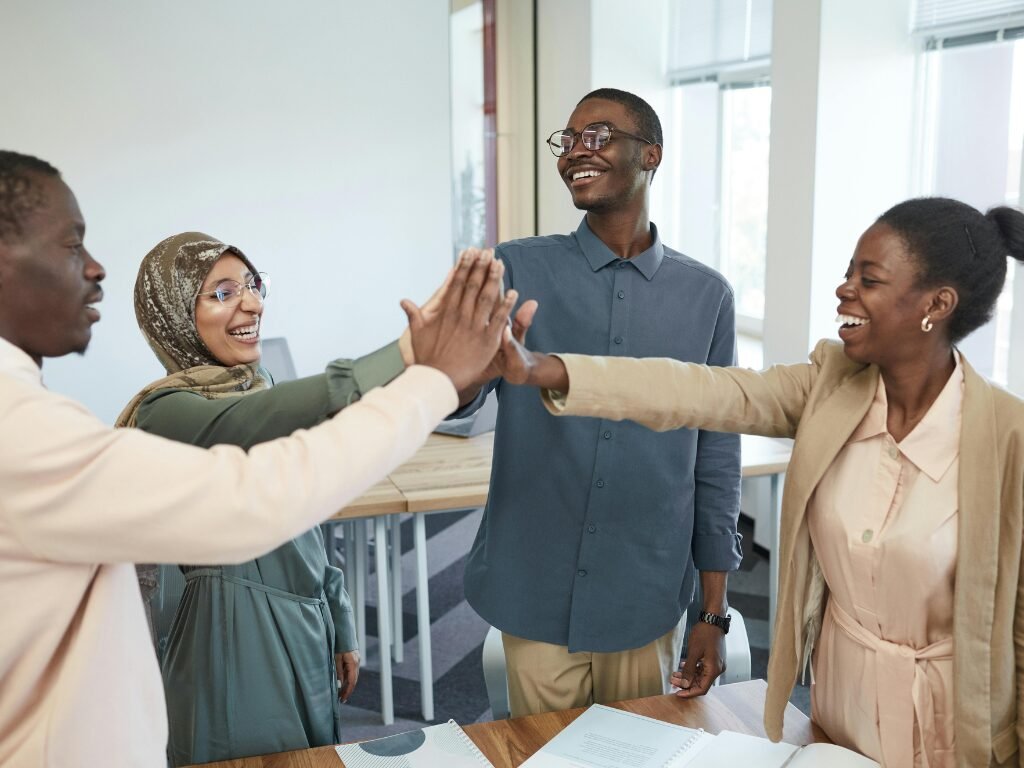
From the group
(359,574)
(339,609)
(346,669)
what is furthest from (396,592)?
(339,609)

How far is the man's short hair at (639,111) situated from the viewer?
206 centimetres

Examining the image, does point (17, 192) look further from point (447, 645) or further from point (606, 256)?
point (447, 645)

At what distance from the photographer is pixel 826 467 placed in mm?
1553

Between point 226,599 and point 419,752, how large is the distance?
0.44 m

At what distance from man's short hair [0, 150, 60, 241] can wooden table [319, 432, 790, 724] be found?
1954 millimetres

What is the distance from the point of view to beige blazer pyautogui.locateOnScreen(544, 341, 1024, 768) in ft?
4.68

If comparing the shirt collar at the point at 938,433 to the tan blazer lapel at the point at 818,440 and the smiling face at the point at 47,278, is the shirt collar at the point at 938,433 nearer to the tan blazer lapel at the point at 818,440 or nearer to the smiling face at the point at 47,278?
the tan blazer lapel at the point at 818,440

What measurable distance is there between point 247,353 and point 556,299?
601 millimetres

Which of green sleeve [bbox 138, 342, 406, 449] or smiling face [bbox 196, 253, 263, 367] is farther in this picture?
smiling face [bbox 196, 253, 263, 367]

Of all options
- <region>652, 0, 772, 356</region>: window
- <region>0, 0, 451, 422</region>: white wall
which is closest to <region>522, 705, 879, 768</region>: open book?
<region>652, 0, 772, 356</region>: window

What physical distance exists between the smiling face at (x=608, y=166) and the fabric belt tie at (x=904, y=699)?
3.19 ft

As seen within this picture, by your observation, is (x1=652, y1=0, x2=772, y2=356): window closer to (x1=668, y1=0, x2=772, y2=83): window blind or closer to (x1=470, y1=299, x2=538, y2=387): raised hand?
(x1=668, y1=0, x2=772, y2=83): window blind

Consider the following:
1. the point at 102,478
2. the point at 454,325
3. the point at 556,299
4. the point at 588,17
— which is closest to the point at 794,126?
the point at 588,17

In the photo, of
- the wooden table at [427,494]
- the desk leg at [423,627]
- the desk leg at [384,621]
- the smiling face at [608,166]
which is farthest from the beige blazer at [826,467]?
the desk leg at [423,627]
